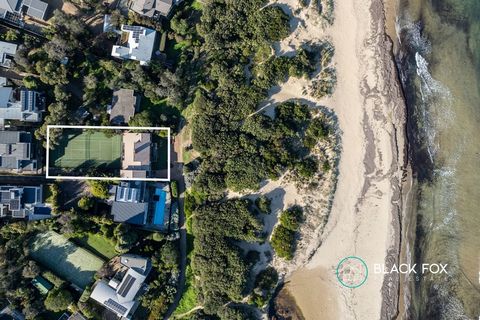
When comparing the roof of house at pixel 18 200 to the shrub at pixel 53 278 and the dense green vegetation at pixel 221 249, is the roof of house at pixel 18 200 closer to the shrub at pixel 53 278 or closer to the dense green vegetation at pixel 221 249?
the shrub at pixel 53 278

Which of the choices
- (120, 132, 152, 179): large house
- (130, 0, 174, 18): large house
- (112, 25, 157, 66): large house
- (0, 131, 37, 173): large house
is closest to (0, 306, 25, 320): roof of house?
(0, 131, 37, 173): large house

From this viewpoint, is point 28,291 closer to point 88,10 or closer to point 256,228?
point 256,228

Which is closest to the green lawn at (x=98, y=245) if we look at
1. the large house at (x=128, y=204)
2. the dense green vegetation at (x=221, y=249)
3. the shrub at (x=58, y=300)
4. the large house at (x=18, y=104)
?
the large house at (x=128, y=204)

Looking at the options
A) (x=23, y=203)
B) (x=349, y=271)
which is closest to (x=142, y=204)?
(x=23, y=203)

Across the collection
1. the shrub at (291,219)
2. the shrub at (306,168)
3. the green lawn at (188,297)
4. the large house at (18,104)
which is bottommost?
the green lawn at (188,297)

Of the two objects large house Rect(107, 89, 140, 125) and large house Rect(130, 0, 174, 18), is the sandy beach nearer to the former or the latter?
large house Rect(130, 0, 174, 18)

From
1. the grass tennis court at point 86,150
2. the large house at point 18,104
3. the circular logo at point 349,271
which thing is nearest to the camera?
the large house at point 18,104

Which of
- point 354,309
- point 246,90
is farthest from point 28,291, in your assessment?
point 354,309
